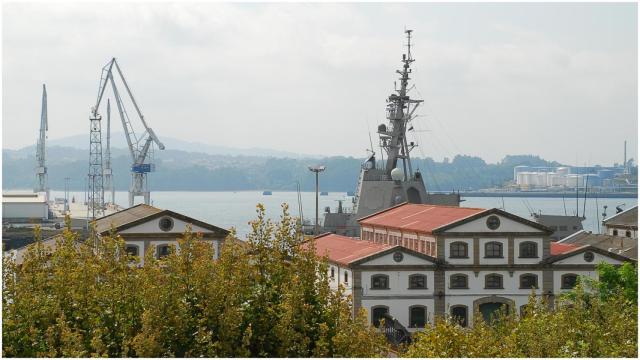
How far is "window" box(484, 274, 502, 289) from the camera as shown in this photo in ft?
142

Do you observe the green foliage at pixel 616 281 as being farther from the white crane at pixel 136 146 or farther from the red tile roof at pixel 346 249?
the white crane at pixel 136 146

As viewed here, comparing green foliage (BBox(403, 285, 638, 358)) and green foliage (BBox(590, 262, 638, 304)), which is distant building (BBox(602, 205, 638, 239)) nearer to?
green foliage (BBox(590, 262, 638, 304))

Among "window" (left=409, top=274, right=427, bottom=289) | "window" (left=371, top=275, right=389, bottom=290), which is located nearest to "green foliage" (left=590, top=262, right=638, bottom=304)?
"window" (left=409, top=274, right=427, bottom=289)

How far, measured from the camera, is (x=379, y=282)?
4219 centimetres

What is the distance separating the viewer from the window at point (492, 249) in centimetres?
4325

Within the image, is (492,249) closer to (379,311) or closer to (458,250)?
(458,250)

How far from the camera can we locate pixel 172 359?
1560cm

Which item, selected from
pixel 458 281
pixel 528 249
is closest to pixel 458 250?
pixel 458 281

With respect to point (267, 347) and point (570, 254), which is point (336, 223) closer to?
point (570, 254)

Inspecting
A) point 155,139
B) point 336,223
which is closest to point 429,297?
point 336,223

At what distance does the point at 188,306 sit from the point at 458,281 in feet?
89.6

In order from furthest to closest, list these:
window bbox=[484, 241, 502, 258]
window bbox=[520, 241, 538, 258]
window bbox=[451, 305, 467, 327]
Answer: window bbox=[520, 241, 538, 258], window bbox=[484, 241, 502, 258], window bbox=[451, 305, 467, 327]

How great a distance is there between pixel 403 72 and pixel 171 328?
203 ft

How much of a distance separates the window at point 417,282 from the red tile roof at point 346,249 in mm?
1635
